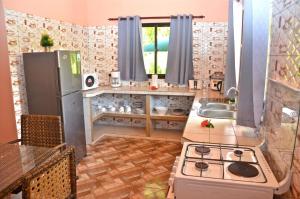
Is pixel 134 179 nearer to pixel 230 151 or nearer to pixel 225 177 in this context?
pixel 230 151

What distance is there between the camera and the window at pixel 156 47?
14.0ft

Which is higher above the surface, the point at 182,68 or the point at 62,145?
the point at 182,68

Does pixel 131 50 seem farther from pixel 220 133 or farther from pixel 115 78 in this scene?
pixel 220 133

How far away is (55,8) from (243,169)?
11.3 ft

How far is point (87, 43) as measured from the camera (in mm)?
4539

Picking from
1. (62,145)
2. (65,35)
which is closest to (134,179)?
(62,145)

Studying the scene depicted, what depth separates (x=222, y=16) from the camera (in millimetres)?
3957

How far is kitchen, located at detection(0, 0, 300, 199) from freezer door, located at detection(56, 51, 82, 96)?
0.02m

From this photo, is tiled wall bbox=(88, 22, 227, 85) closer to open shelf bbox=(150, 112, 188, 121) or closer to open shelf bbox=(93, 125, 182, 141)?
open shelf bbox=(150, 112, 188, 121)

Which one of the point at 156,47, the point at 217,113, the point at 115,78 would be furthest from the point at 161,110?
the point at 217,113

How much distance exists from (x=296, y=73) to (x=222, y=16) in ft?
10.2

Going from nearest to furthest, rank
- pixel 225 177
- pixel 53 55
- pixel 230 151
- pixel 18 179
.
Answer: pixel 225 177 < pixel 18 179 < pixel 230 151 < pixel 53 55

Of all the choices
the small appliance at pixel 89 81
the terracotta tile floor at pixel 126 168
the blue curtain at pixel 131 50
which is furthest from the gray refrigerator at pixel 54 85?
the blue curtain at pixel 131 50

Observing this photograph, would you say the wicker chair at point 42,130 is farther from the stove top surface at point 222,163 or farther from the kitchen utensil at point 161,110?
the kitchen utensil at point 161,110
